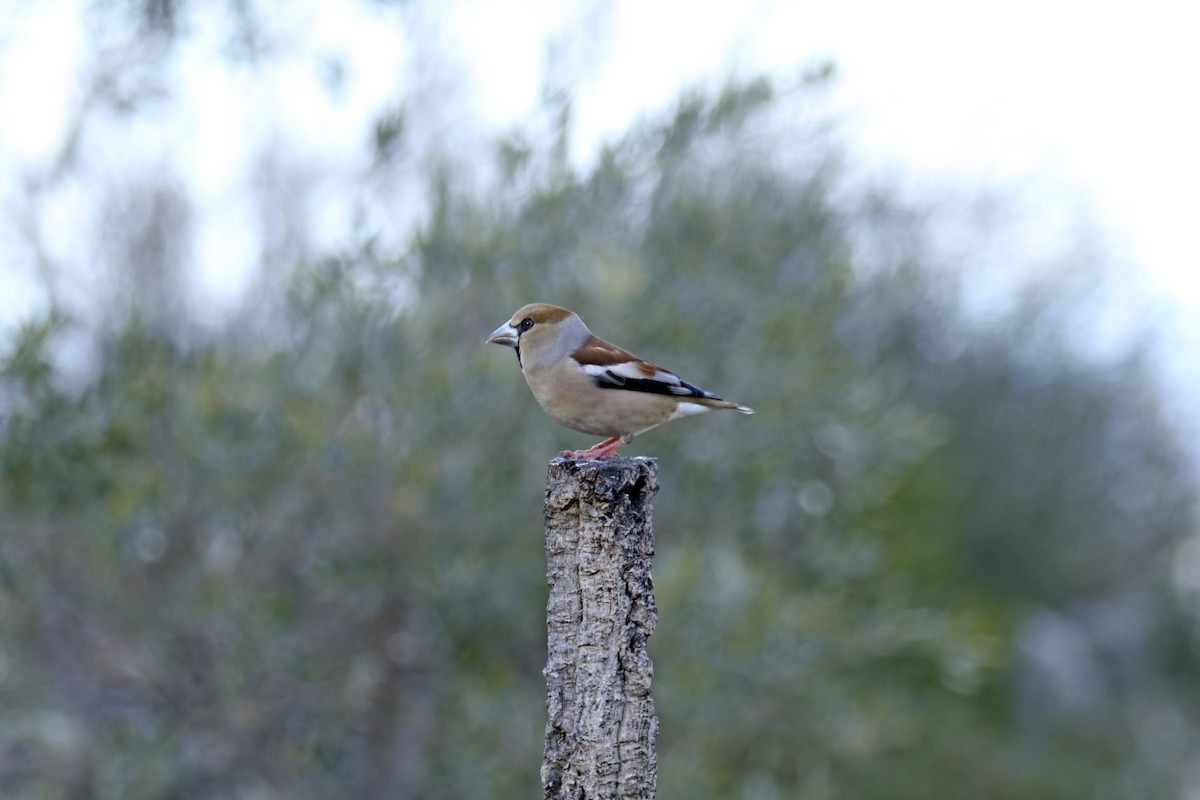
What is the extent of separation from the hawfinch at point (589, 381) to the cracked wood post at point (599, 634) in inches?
56.5

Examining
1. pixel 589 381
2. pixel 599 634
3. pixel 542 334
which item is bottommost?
pixel 599 634

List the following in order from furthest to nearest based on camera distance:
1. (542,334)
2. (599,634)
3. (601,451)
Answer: (542,334), (601,451), (599,634)

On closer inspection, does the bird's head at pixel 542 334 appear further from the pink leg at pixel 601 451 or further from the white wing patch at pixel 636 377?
the pink leg at pixel 601 451

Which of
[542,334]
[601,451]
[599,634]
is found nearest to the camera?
[599,634]

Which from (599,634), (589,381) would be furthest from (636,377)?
(599,634)

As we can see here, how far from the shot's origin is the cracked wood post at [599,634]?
3.15m

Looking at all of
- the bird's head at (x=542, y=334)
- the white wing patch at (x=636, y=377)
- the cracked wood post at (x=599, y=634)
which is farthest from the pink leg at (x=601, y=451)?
the cracked wood post at (x=599, y=634)

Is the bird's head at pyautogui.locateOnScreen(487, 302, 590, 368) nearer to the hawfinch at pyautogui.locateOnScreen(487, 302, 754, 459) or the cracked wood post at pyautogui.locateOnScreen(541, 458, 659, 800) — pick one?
the hawfinch at pyautogui.locateOnScreen(487, 302, 754, 459)

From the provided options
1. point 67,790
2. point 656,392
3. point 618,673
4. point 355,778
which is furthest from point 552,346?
point 67,790

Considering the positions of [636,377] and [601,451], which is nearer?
[601,451]

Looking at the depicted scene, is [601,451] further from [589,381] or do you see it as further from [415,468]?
[415,468]

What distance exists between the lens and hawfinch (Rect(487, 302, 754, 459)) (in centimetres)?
481

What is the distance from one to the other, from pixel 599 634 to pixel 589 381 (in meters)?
1.77

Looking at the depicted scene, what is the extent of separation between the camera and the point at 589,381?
4.85m
